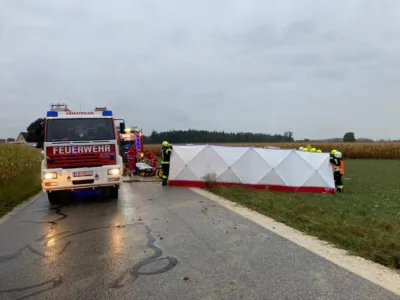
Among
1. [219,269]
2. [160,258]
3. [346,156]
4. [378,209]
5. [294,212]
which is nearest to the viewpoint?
[219,269]

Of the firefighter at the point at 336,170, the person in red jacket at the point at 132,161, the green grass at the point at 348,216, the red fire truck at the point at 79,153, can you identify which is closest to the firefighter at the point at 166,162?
the green grass at the point at 348,216

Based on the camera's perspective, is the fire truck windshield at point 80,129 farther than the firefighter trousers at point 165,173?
No

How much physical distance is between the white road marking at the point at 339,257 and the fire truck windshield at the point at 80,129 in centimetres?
506

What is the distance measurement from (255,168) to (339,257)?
8.69 m

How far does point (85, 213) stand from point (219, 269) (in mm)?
5402

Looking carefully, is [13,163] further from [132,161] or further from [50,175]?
[50,175]

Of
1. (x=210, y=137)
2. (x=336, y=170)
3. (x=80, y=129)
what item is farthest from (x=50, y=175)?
(x=210, y=137)

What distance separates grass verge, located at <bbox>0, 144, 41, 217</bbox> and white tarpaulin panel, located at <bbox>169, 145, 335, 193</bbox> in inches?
220

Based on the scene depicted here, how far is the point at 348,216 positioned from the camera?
862cm

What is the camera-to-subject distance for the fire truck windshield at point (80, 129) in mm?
10586

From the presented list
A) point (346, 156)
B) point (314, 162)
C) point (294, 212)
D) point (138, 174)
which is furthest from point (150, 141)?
point (294, 212)

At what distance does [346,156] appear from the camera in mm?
45312

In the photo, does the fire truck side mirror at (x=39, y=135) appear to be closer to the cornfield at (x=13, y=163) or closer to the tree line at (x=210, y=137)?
the cornfield at (x=13, y=163)

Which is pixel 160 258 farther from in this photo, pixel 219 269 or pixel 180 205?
pixel 180 205
